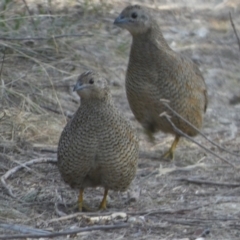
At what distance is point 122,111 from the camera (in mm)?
8602

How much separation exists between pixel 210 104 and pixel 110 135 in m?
3.59

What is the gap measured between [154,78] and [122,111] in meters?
1.32

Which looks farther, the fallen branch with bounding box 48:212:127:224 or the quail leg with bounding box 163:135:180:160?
the quail leg with bounding box 163:135:180:160

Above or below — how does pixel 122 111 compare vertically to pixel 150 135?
below

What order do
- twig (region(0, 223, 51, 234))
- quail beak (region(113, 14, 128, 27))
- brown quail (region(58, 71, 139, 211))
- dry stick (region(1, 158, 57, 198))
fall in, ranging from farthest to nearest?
quail beak (region(113, 14, 128, 27)) < dry stick (region(1, 158, 57, 198)) < brown quail (region(58, 71, 139, 211)) < twig (region(0, 223, 51, 234))

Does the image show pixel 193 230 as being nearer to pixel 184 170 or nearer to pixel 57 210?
pixel 57 210

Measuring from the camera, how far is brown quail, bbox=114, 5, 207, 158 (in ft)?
24.0

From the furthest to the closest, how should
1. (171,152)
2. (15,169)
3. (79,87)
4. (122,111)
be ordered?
1. (122,111)
2. (171,152)
3. (15,169)
4. (79,87)

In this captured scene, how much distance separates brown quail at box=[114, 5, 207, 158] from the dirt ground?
35 centimetres

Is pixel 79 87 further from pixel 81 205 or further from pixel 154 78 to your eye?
pixel 154 78

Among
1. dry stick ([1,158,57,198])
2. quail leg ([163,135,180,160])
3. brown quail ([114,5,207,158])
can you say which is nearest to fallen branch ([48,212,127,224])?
dry stick ([1,158,57,198])

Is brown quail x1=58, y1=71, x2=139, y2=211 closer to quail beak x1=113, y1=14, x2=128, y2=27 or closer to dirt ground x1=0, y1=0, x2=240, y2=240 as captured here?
dirt ground x1=0, y1=0, x2=240, y2=240

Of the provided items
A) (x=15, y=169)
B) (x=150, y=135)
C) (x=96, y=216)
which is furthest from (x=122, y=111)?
(x=96, y=216)

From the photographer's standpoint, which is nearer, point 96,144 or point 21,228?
point 21,228
